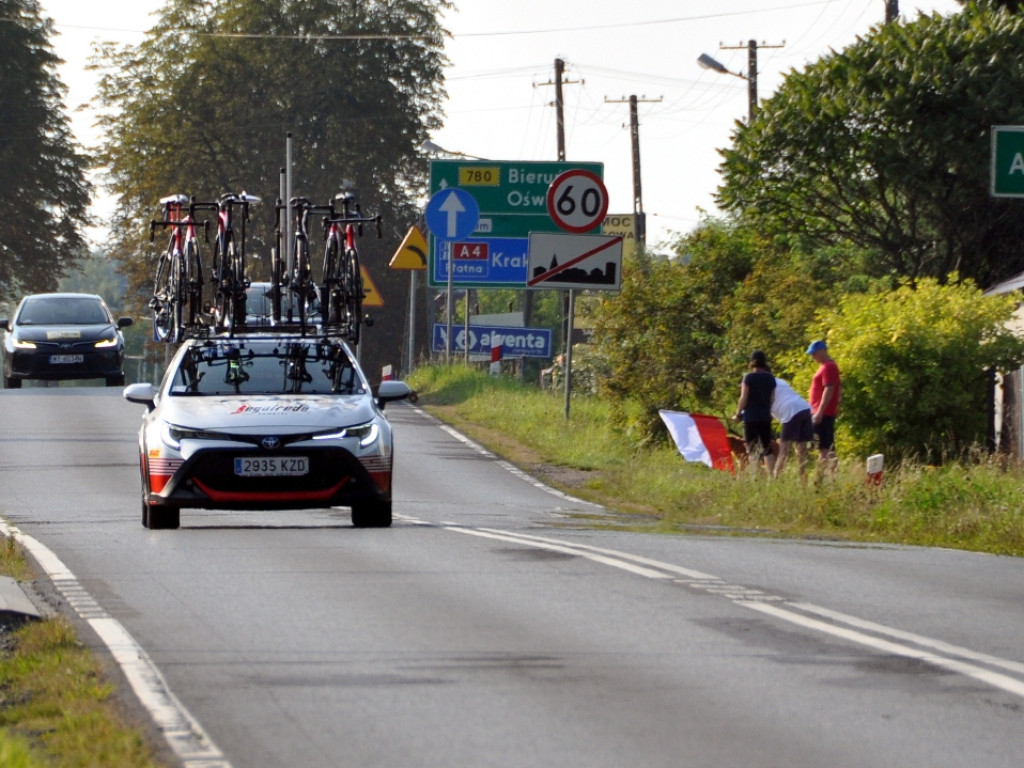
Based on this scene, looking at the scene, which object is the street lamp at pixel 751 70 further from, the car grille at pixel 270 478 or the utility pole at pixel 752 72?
the car grille at pixel 270 478

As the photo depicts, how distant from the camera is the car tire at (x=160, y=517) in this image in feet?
46.4

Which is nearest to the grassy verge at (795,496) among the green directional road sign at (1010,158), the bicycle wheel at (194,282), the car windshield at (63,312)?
the green directional road sign at (1010,158)

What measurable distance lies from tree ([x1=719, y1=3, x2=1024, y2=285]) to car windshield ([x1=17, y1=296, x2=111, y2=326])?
36.5 ft

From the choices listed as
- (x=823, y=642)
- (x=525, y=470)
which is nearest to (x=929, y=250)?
(x=525, y=470)

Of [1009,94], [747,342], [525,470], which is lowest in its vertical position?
[525,470]

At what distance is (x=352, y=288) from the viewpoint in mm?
18156

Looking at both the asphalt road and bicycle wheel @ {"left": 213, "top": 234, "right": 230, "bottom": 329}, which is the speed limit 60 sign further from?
the asphalt road

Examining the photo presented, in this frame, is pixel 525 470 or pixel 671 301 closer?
pixel 525 470

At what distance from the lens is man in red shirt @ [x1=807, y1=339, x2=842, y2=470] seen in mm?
19531

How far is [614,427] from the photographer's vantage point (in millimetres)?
25906

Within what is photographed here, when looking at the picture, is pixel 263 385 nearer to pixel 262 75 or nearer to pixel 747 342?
pixel 747 342

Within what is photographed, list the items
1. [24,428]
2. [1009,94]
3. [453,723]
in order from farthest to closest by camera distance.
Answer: [1009,94] < [24,428] < [453,723]

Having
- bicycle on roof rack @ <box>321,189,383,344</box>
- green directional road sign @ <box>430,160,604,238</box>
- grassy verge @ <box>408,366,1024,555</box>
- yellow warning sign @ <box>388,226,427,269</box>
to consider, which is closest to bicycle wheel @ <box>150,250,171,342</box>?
bicycle on roof rack @ <box>321,189,383,344</box>

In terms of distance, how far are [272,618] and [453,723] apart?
2.62m
